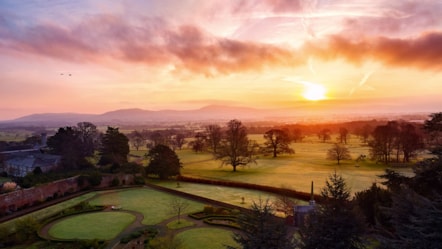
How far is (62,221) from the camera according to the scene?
2778cm

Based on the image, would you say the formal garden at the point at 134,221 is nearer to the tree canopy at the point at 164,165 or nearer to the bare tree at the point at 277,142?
the tree canopy at the point at 164,165

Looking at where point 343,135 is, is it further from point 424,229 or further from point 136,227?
point 424,229

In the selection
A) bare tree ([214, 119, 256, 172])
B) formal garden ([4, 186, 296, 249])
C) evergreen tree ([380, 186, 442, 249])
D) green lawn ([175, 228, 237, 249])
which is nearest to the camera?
evergreen tree ([380, 186, 442, 249])

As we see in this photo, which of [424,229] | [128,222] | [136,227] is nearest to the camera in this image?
[424,229]

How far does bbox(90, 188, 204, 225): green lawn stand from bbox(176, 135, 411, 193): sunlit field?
10.4 meters

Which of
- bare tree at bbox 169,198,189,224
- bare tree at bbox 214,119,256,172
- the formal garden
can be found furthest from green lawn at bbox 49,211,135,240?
bare tree at bbox 214,119,256,172

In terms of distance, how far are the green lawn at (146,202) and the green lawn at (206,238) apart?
4.42 meters

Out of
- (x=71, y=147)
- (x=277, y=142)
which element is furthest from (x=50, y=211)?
(x=277, y=142)

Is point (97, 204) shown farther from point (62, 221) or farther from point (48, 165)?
point (48, 165)

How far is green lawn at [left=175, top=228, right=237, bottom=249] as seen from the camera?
21.4 meters

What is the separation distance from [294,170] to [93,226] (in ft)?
103

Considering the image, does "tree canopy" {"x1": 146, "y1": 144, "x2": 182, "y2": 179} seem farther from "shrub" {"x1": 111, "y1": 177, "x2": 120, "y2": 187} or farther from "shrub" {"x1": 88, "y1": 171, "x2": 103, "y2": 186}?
"shrub" {"x1": 88, "y1": 171, "x2": 103, "y2": 186}

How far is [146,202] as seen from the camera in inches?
1329

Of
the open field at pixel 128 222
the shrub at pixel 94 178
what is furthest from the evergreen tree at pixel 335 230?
the shrub at pixel 94 178
